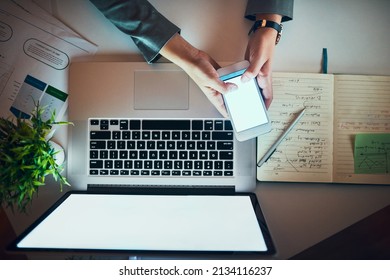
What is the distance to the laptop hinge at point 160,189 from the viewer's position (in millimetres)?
625

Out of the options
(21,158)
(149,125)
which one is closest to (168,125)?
(149,125)

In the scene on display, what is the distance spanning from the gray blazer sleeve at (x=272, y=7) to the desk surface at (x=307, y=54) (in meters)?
0.03

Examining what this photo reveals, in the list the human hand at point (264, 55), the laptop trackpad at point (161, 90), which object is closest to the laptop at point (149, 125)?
the laptop trackpad at point (161, 90)

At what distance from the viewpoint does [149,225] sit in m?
0.54

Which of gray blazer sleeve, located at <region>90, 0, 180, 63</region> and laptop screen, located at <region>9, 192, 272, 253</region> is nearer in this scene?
laptop screen, located at <region>9, 192, 272, 253</region>

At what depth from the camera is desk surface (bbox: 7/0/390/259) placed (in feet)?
2.10

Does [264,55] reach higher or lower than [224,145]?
higher

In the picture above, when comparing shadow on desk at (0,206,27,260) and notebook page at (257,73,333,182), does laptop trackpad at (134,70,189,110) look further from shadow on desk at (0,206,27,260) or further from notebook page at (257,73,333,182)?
shadow on desk at (0,206,27,260)

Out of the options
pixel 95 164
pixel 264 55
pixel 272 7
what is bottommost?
pixel 95 164

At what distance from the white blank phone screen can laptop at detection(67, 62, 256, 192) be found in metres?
0.03

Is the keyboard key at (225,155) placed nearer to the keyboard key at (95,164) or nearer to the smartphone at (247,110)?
the smartphone at (247,110)

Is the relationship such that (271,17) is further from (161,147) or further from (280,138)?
(161,147)

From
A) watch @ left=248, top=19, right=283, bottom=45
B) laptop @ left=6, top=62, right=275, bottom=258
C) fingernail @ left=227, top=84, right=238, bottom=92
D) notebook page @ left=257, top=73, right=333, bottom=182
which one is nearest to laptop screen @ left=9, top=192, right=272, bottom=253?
laptop @ left=6, top=62, right=275, bottom=258

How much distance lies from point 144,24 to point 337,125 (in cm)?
46
